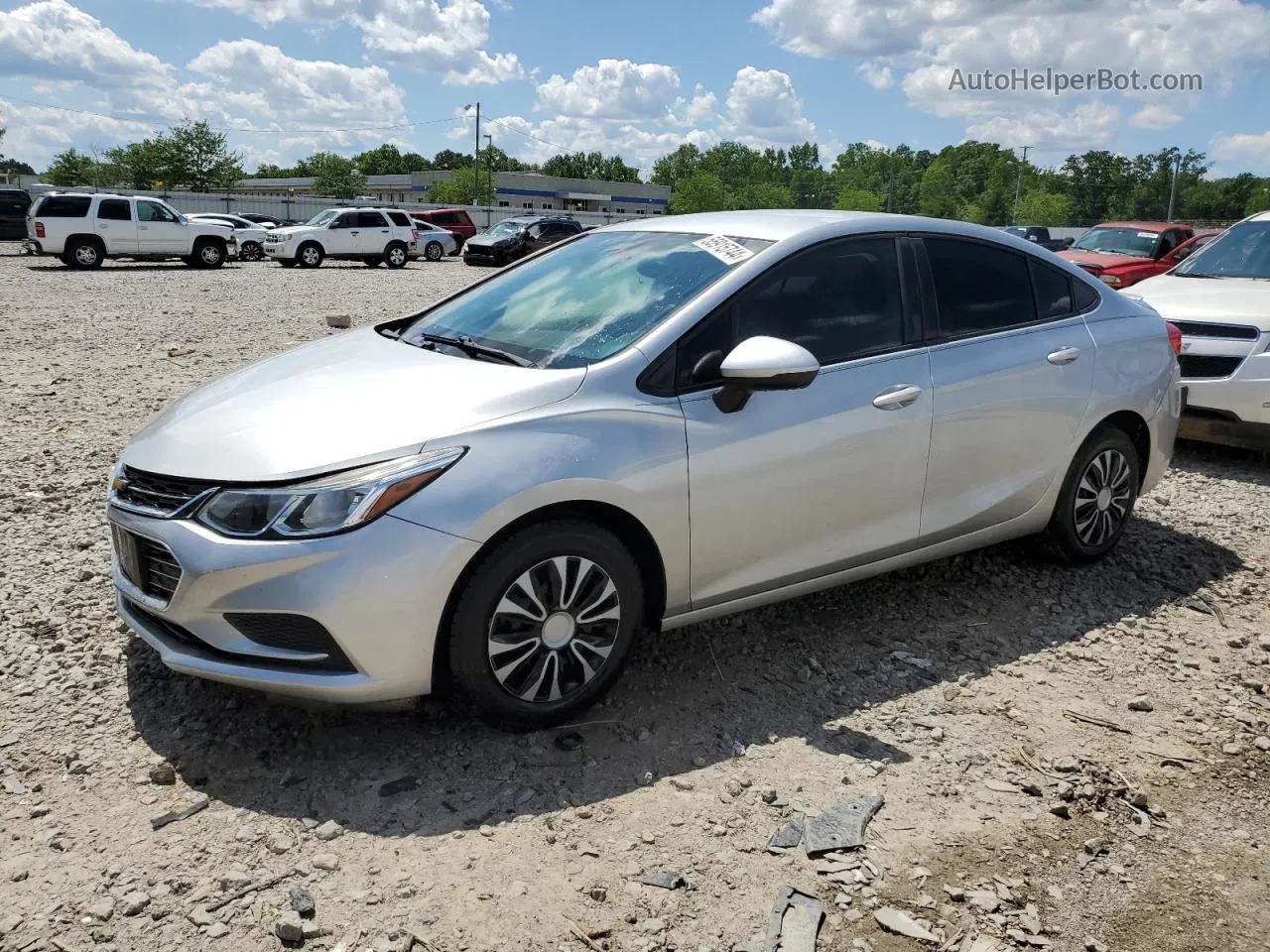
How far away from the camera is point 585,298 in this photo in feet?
13.5

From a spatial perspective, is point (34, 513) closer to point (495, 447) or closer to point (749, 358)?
Result: point (495, 447)

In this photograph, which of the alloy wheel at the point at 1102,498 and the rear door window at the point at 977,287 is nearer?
the rear door window at the point at 977,287

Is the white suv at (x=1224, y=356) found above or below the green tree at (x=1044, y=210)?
below

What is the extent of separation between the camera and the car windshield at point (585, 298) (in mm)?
3812

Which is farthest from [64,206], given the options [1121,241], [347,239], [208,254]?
[1121,241]

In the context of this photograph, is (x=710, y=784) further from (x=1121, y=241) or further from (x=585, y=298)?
(x=1121, y=241)

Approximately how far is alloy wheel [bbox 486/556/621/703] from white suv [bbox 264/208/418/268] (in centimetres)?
2750

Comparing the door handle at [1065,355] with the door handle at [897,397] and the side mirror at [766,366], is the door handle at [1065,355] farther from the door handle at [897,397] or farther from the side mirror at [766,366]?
the side mirror at [766,366]

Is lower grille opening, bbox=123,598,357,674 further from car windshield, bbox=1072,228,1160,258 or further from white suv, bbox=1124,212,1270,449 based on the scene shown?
car windshield, bbox=1072,228,1160,258

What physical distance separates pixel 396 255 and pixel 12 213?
1063 cm

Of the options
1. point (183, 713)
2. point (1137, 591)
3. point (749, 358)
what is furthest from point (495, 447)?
point (1137, 591)

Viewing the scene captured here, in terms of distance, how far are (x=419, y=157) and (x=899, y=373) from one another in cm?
17502

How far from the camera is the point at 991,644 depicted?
445 cm

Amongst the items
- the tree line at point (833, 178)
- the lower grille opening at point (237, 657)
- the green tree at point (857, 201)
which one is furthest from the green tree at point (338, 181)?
the lower grille opening at point (237, 657)
